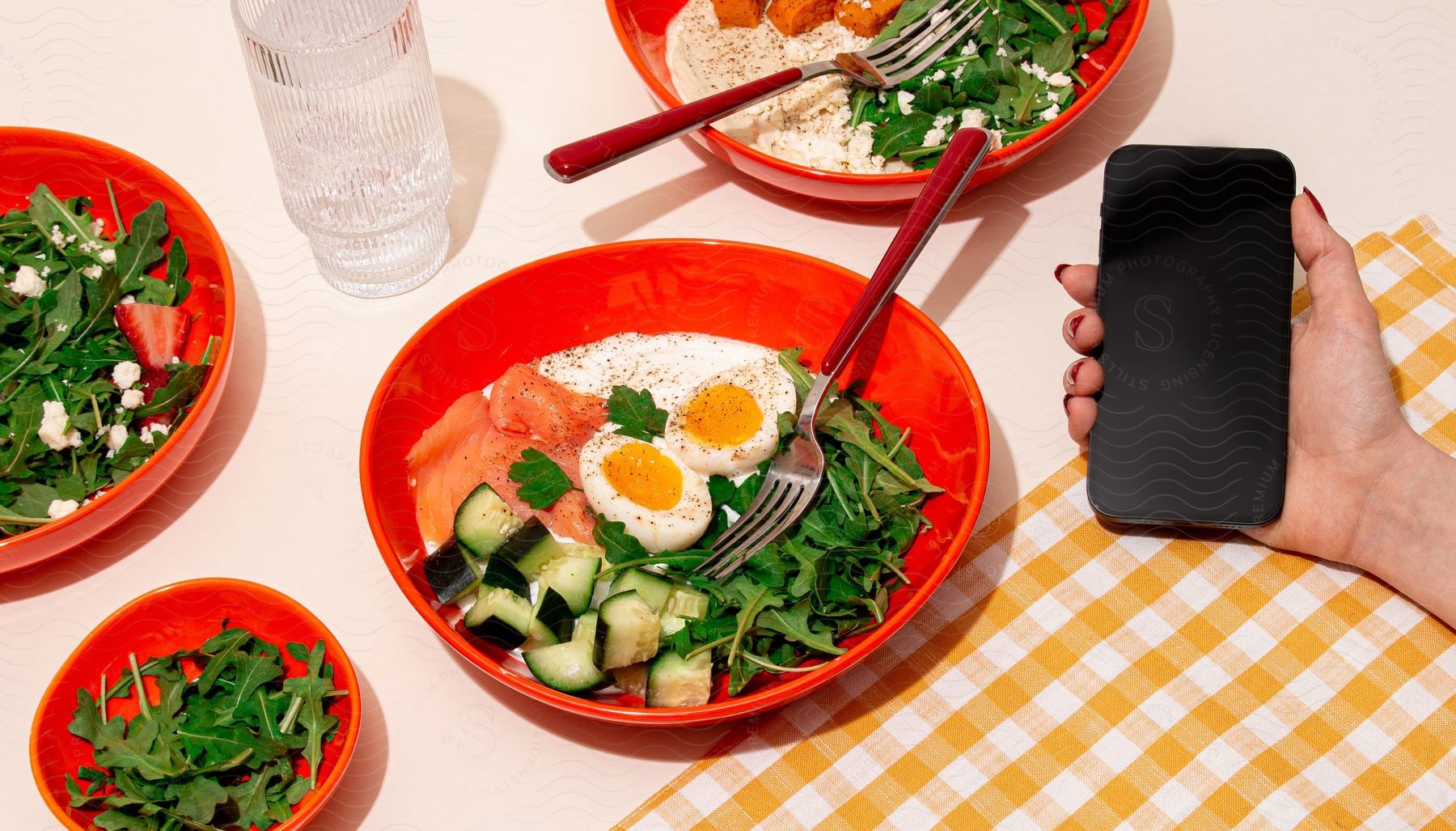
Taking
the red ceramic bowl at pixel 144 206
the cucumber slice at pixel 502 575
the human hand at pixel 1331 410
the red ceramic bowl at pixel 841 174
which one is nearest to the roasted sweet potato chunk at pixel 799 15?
the red ceramic bowl at pixel 841 174

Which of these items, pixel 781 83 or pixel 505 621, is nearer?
pixel 505 621

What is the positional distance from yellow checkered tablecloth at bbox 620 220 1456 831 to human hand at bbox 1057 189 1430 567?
0.06m

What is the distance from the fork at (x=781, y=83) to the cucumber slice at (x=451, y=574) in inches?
18.7

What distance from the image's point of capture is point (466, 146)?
1935 mm

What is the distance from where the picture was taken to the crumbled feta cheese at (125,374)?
1532 mm

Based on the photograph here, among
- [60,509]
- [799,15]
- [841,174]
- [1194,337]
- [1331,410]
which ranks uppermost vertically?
[799,15]

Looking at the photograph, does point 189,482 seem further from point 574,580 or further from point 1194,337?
point 1194,337

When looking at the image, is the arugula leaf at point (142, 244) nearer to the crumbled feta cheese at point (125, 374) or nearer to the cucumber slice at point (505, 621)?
the crumbled feta cheese at point (125, 374)

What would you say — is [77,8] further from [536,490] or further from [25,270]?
[536,490]

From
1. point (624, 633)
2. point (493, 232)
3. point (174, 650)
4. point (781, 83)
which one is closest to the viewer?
point (624, 633)

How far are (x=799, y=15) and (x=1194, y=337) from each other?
0.79 metres

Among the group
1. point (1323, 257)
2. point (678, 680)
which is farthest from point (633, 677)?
point (1323, 257)

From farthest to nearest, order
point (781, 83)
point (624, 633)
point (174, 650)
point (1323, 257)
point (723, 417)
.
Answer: point (781, 83) < point (1323, 257) < point (723, 417) < point (174, 650) < point (624, 633)

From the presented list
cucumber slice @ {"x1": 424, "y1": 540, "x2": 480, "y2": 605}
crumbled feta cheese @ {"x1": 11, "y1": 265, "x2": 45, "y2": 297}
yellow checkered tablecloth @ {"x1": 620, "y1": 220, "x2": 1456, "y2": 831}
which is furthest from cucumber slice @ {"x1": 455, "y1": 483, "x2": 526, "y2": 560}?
crumbled feta cheese @ {"x1": 11, "y1": 265, "x2": 45, "y2": 297}
